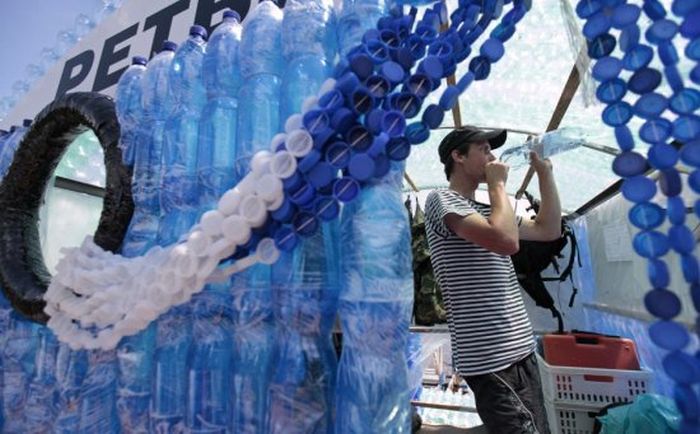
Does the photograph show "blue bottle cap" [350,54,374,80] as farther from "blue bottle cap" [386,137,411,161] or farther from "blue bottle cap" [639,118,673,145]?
"blue bottle cap" [639,118,673,145]

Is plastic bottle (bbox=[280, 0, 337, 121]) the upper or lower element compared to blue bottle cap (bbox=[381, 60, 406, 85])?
upper

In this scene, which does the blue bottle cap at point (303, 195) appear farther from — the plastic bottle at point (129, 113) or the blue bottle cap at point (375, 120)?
the plastic bottle at point (129, 113)

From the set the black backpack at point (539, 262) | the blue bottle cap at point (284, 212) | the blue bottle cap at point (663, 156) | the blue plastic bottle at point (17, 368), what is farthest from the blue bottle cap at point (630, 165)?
the black backpack at point (539, 262)

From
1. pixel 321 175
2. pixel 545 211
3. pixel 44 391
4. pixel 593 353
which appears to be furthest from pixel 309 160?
pixel 593 353

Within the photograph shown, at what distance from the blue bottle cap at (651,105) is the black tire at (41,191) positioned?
1.17m

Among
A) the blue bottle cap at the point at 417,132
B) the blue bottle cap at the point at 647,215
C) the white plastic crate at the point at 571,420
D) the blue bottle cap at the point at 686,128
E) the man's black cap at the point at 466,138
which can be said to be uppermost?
the man's black cap at the point at 466,138

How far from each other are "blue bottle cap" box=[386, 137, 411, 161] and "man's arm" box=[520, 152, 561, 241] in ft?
2.30

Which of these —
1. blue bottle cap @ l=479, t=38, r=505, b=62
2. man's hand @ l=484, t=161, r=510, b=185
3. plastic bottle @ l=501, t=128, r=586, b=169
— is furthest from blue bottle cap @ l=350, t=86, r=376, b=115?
plastic bottle @ l=501, t=128, r=586, b=169

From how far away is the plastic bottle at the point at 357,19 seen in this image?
797mm

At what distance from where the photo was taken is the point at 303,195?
67 centimetres

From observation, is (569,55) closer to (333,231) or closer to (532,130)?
(532,130)

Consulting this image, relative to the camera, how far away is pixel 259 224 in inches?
27.4

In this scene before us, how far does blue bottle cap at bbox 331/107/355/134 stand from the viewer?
2.16 ft

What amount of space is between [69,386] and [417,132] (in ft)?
3.86
